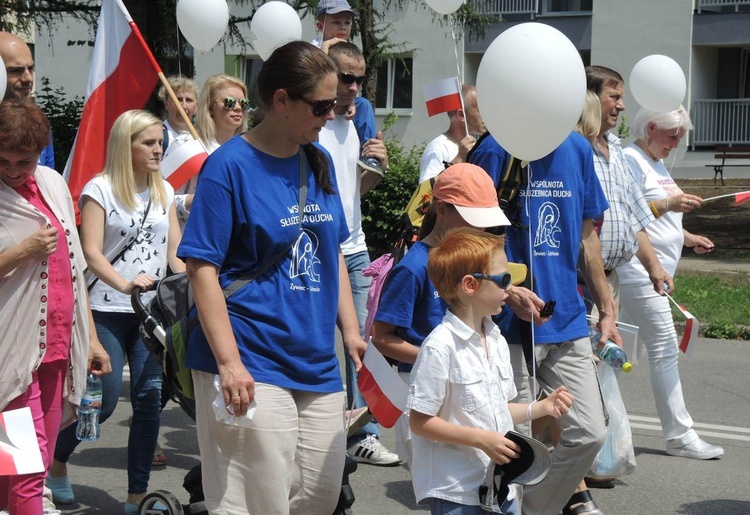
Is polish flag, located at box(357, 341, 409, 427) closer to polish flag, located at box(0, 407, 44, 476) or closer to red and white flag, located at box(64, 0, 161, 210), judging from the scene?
polish flag, located at box(0, 407, 44, 476)

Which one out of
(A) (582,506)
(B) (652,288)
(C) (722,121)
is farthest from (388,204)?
(C) (722,121)

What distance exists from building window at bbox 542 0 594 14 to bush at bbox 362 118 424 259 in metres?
17.0

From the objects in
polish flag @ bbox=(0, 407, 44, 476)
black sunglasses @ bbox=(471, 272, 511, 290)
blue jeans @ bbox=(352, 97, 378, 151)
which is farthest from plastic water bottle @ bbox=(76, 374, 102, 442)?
blue jeans @ bbox=(352, 97, 378, 151)

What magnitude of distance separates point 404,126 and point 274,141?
26140 mm

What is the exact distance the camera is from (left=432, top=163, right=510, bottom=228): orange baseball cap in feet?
13.3

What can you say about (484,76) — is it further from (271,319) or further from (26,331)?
(26,331)

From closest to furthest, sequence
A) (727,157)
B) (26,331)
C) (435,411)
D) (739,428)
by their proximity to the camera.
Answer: (435,411), (26,331), (739,428), (727,157)

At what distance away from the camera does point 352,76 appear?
6.07m

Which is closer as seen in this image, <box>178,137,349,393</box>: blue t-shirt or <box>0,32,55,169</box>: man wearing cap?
<box>178,137,349,393</box>: blue t-shirt

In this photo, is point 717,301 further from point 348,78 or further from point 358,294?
point 348,78

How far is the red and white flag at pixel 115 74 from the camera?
663cm

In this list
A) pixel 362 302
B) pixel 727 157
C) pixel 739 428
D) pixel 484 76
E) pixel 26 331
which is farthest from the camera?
pixel 727 157

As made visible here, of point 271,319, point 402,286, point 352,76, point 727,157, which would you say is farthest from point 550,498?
point 727,157

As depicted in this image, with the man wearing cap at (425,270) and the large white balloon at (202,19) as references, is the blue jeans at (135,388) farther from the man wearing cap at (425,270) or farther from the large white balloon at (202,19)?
the large white balloon at (202,19)
